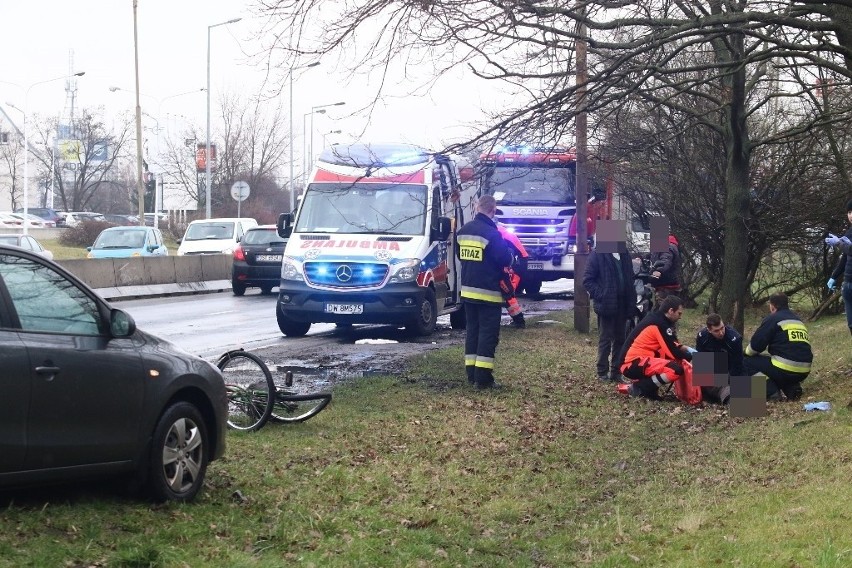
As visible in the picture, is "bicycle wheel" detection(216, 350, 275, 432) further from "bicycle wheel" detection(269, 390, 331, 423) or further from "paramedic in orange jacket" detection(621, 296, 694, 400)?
"paramedic in orange jacket" detection(621, 296, 694, 400)

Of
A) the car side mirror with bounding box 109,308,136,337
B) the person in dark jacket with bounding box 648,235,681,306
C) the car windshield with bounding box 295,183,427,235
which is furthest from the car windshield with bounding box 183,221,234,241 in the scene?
the car side mirror with bounding box 109,308,136,337

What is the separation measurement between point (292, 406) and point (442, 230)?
7663 millimetres

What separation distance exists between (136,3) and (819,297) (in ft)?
87.6

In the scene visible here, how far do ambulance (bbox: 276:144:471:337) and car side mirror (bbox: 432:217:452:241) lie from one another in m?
0.01

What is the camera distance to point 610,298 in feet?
41.2

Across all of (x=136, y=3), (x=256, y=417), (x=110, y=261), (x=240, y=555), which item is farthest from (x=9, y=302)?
(x=136, y=3)

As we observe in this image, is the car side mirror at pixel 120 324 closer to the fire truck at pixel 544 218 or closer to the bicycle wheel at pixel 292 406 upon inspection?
the bicycle wheel at pixel 292 406

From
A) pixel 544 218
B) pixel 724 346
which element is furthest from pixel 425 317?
pixel 544 218

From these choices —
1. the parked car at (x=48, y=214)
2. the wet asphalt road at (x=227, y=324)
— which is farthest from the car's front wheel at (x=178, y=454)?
the parked car at (x=48, y=214)

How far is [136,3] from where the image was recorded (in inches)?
1548

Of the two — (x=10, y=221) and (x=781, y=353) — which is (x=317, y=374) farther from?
(x=10, y=221)

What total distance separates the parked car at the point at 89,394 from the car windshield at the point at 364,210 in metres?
10.2

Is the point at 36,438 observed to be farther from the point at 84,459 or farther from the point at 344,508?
the point at 344,508

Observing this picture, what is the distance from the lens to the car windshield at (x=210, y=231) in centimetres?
3444
